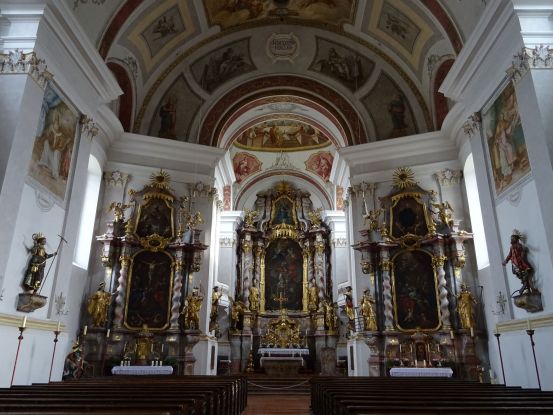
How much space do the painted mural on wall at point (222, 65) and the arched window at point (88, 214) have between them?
15.6 feet

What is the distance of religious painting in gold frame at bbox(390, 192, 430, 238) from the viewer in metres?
12.7

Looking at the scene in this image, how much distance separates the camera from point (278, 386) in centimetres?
1269

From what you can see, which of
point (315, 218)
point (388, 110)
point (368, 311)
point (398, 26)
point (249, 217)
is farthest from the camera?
point (249, 217)

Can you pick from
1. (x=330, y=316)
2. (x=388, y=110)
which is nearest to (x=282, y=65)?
(x=388, y=110)

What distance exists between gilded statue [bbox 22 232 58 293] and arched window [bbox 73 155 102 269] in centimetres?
417

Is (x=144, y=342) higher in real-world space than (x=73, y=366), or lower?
higher

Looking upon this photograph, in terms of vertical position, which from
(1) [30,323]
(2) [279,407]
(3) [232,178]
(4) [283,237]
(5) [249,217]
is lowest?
(2) [279,407]

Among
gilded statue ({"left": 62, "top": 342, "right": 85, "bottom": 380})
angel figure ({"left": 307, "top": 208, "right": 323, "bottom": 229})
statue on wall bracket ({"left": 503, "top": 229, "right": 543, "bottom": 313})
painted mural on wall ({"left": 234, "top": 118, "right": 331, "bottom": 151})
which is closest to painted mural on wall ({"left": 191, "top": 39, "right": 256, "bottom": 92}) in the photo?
painted mural on wall ({"left": 234, "top": 118, "right": 331, "bottom": 151})

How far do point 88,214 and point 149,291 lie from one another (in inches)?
116

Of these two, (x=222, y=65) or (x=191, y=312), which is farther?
(x=222, y=65)

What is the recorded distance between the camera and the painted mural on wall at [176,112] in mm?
14375

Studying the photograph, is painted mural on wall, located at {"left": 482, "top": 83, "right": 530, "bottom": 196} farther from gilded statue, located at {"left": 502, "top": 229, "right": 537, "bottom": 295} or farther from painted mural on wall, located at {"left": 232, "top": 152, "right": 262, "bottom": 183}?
painted mural on wall, located at {"left": 232, "top": 152, "right": 262, "bottom": 183}

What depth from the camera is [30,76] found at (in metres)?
7.66

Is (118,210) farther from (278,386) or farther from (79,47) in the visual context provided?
(278,386)
